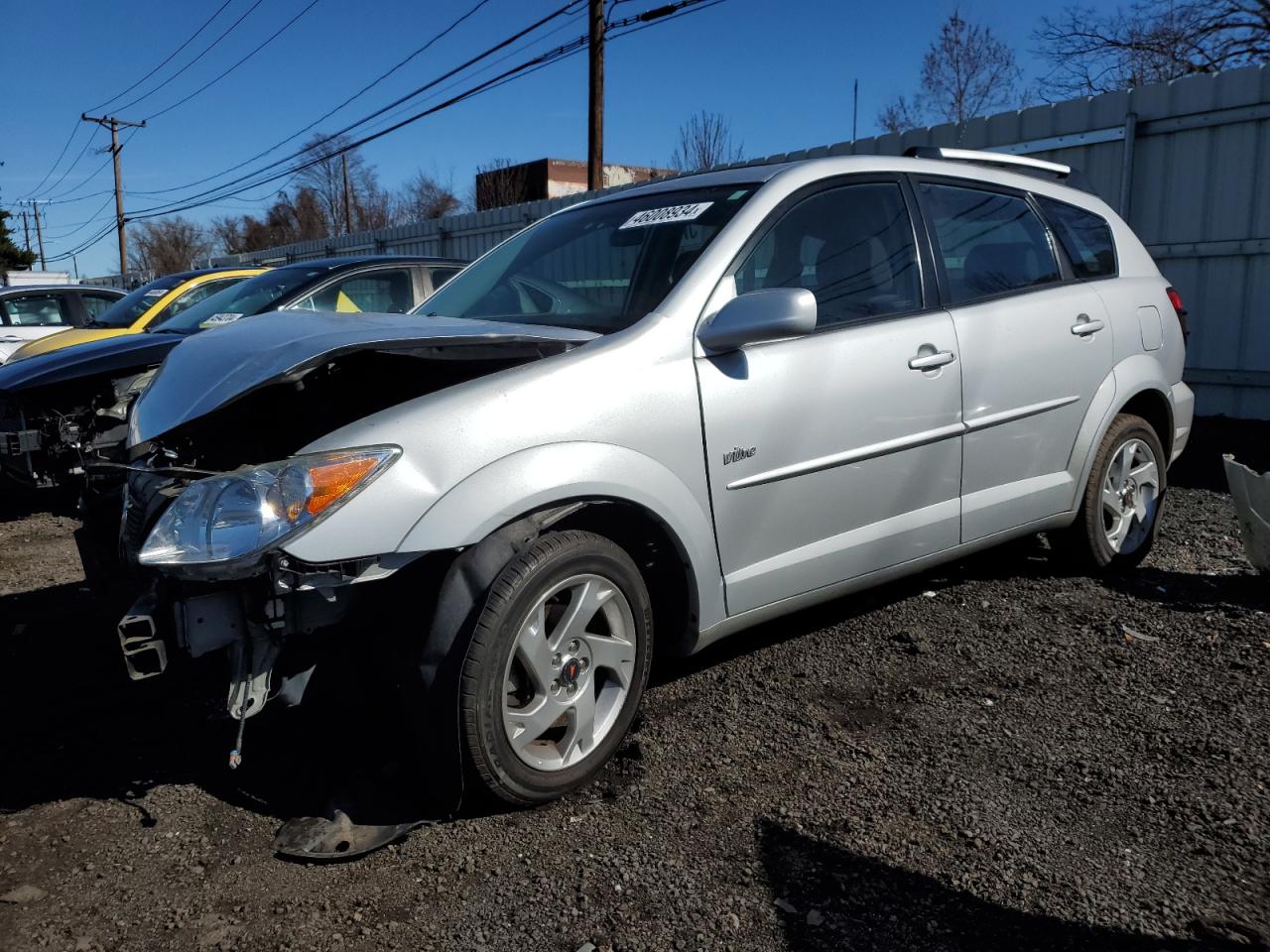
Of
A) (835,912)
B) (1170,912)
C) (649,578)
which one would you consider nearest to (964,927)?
(835,912)

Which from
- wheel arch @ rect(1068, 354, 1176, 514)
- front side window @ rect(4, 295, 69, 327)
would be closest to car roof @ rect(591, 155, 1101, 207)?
wheel arch @ rect(1068, 354, 1176, 514)

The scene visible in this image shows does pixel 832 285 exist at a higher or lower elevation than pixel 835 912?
higher

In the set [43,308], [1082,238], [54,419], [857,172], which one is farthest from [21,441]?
[43,308]

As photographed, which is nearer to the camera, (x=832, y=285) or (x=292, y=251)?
(x=832, y=285)

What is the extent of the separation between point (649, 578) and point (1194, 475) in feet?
16.9

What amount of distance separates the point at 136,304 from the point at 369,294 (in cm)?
321

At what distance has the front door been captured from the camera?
3092mm

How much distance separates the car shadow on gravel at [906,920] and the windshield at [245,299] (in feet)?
18.8

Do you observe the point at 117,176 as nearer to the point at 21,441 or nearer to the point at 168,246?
the point at 168,246

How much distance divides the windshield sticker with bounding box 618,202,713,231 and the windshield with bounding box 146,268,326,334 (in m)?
4.02

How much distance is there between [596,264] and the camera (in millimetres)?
3721

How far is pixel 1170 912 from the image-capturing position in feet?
7.30

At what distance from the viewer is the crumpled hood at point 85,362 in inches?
219

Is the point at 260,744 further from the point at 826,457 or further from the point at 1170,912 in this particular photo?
the point at 1170,912
